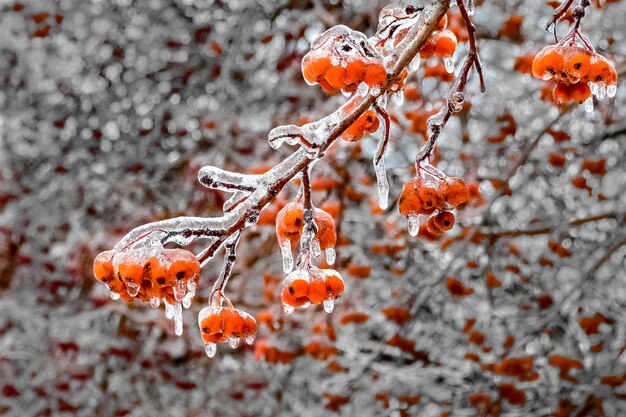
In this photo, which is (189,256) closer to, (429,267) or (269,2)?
(429,267)

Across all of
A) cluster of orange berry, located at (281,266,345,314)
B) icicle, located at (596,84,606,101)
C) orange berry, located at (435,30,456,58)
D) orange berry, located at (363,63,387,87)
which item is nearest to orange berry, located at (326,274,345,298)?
cluster of orange berry, located at (281,266,345,314)

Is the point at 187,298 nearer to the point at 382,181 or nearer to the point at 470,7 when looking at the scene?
the point at 382,181

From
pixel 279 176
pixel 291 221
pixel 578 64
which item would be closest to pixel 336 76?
pixel 279 176

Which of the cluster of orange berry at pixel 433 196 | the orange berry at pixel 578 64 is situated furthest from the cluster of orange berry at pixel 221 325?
the orange berry at pixel 578 64

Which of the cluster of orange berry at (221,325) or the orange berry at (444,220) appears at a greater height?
the orange berry at (444,220)

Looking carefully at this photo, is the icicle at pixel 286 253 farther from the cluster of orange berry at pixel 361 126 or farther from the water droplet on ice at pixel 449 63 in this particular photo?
the water droplet on ice at pixel 449 63
